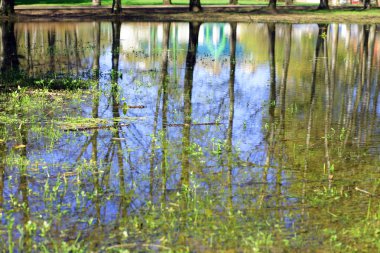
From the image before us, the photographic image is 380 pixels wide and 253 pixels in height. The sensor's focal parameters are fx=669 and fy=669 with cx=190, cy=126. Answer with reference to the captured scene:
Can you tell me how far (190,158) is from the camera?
32.8 ft

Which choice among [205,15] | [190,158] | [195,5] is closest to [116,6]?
[205,15]

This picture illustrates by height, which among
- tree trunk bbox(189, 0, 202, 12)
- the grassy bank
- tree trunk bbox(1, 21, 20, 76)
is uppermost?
tree trunk bbox(189, 0, 202, 12)

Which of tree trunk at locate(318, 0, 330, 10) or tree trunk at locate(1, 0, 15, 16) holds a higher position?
tree trunk at locate(318, 0, 330, 10)

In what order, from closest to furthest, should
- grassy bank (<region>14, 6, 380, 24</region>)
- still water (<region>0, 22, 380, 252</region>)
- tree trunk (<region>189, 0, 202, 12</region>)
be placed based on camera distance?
still water (<region>0, 22, 380, 252</region>), grassy bank (<region>14, 6, 380, 24</region>), tree trunk (<region>189, 0, 202, 12</region>)

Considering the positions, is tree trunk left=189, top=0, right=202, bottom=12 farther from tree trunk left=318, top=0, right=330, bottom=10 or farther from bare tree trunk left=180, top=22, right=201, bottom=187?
bare tree trunk left=180, top=22, right=201, bottom=187

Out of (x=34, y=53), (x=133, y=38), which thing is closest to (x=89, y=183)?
(x=34, y=53)

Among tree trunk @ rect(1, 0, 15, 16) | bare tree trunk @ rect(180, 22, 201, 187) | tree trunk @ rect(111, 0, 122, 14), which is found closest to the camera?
bare tree trunk @ rect(180, 22, 201, 187)

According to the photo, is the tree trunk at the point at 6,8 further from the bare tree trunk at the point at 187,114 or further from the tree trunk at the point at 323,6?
the tree trunk at the point at 323,6

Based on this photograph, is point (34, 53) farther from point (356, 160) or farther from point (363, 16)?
point (363, 16)

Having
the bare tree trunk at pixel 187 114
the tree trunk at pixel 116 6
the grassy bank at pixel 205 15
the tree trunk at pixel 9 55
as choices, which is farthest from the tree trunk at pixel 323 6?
the bare tree trunk at pixel 187 114

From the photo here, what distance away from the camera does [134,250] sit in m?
6.50

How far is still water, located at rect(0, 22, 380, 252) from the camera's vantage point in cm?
696

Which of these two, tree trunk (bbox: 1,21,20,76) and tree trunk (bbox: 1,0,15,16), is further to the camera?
tree trunk (bbox: 1,0,15,16)

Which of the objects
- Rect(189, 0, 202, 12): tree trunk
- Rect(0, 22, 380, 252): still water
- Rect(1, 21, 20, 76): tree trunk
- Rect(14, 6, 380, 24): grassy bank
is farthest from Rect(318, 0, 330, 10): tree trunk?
Rect(0, 22, 380, 252): still water
